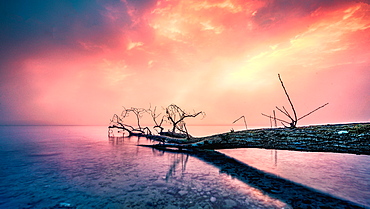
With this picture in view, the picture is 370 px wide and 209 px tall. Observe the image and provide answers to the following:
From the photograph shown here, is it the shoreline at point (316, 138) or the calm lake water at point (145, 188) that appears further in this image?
the shoreline at point (316, 138)

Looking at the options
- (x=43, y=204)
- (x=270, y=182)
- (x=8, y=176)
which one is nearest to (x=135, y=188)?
(x=43, y=204)

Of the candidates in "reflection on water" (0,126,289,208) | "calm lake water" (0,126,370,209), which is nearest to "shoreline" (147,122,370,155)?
"calm lake water" (0,126,370,209)

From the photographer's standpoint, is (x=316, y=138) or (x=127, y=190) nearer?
(x=127, y=190)

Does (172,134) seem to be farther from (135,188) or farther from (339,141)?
(339,141)

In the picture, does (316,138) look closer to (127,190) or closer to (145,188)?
(145,188)

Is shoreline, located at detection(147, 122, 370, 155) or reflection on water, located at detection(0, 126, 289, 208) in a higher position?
shoreline, located at detection(147, 122, 370, 155)

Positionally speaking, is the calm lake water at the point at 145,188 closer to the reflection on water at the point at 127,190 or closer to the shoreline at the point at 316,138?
the reflection on water at the point at 127,190

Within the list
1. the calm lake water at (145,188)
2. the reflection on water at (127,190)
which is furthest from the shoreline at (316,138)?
the reflection on water at (127,190)

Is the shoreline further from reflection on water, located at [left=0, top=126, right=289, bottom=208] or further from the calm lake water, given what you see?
reflection on water, located at [left=0, top=126, right=289, bottom=208]

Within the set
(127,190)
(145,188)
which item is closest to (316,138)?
(145,188)

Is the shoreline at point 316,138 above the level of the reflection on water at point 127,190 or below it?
above

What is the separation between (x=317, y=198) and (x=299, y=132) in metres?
2.59

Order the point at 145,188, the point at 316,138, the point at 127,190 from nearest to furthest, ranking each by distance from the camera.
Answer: the point at 127,190 < the point at 145,188 < the point at 316,138

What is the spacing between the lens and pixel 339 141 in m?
4.21
